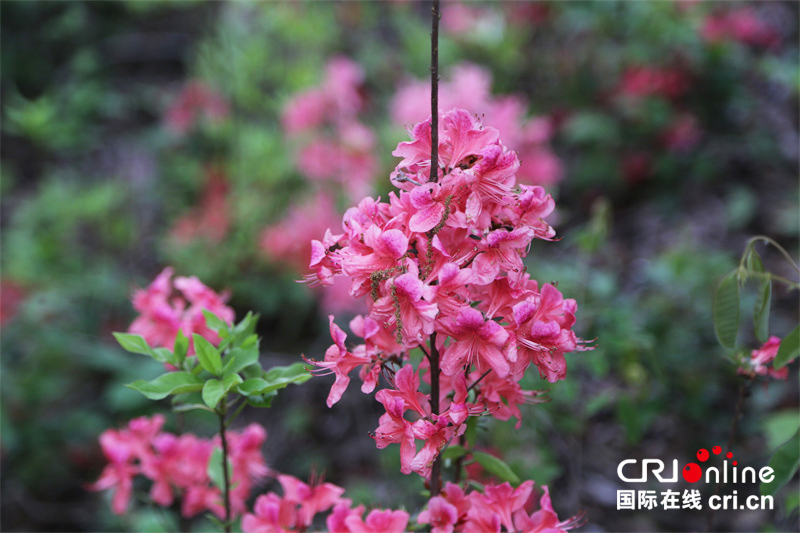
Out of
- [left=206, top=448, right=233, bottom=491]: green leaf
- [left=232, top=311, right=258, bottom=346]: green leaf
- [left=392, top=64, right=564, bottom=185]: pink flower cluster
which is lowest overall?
[left=206, top=448, right=233, bottom=491]: green leaf

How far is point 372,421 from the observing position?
8.07ft

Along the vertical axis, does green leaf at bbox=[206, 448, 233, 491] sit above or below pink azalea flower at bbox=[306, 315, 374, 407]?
below

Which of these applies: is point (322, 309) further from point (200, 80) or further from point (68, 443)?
point (200, 80)


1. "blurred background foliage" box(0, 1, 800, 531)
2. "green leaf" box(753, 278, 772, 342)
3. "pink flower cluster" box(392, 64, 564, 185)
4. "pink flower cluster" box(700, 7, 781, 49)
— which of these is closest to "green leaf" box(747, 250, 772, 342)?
"green leaf" box(753, 278, 772, 342)

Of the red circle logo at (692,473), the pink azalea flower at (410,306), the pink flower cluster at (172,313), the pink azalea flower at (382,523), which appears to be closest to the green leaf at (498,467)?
the pink azalea flower at (382,523)

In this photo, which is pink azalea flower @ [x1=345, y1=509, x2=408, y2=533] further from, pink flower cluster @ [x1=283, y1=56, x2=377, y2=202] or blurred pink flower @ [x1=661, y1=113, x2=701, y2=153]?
blurred pink flower @ [x1=661, y1=113, x2=701, y2=153]

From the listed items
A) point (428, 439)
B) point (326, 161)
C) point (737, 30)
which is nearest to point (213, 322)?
point (428, 439)

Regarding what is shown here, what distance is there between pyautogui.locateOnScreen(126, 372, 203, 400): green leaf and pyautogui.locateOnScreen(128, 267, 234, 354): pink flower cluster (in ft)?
0.48

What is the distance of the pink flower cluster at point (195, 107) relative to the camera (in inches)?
116

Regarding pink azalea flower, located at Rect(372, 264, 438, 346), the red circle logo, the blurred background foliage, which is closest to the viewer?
pink azalea flower, located at Rect(372, 264, 438, 346)

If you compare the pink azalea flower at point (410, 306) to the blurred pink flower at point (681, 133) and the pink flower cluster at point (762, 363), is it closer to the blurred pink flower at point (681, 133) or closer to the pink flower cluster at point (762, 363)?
the pink flower cluster at point (762, 363)

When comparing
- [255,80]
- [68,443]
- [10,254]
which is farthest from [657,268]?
[10,254]

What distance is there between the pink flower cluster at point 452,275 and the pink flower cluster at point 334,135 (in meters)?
1.53

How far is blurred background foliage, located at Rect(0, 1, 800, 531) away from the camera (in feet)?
6.66
